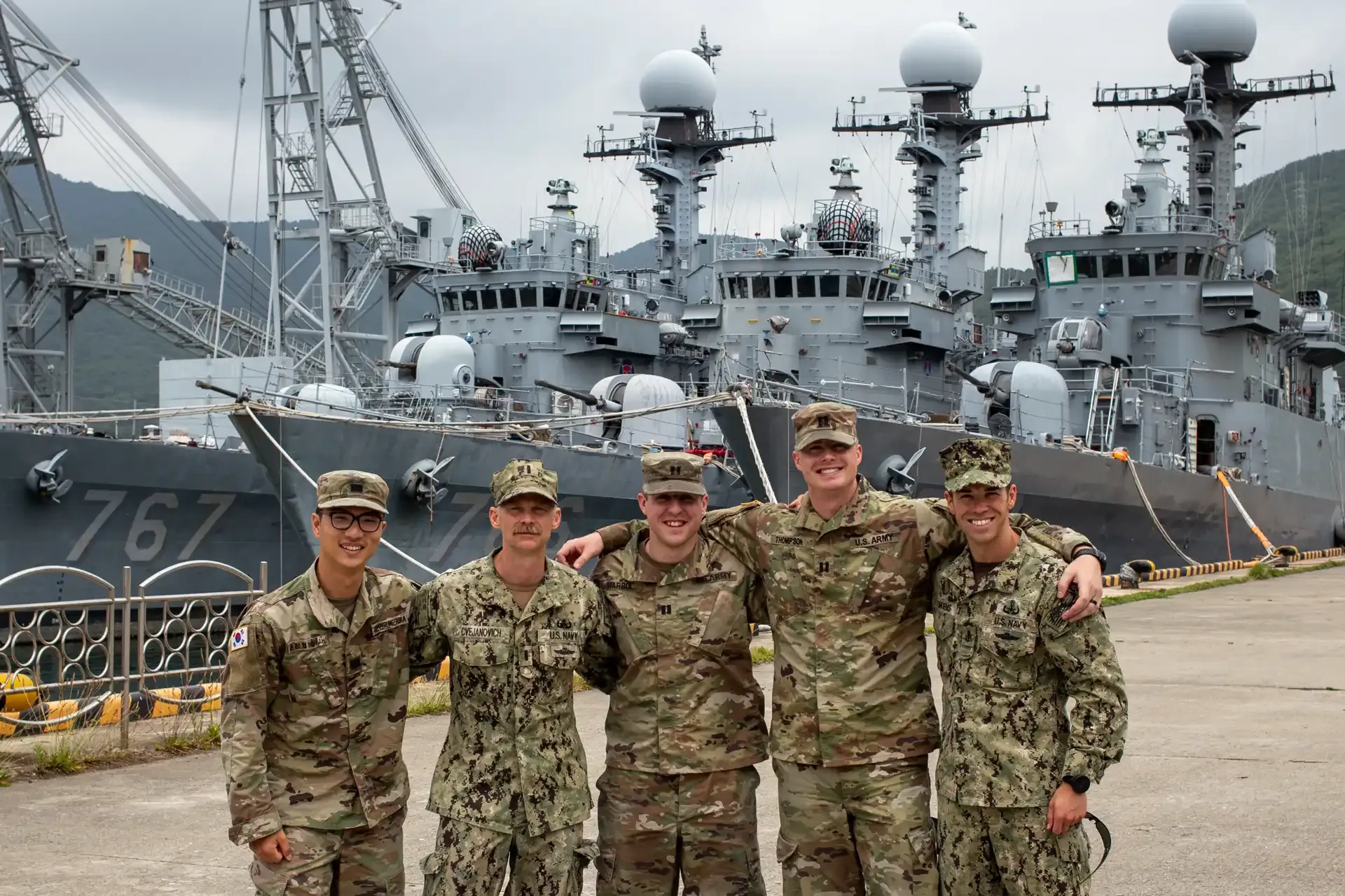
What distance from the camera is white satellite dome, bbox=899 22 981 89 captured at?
31.5 m

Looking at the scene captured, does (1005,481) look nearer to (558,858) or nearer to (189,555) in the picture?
(558,858)

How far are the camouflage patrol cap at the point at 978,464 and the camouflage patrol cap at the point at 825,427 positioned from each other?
0.95 feet

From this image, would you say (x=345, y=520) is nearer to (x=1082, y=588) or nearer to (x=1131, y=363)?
(x=1082, y=588)

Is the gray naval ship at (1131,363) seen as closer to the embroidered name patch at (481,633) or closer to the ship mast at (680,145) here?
the ship mast at (680,145)

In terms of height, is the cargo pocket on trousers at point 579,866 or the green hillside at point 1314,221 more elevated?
the green hillside at point 1314,221

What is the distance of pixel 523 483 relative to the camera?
3.95 metres

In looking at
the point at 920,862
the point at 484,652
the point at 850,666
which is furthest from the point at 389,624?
the point at 920,862

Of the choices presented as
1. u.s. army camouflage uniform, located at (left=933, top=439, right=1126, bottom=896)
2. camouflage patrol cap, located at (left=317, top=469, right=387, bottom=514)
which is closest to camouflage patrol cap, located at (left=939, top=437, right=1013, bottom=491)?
u.s. army camouflage uniform, located at (left=933, top=439, right=1126, bottom=896)

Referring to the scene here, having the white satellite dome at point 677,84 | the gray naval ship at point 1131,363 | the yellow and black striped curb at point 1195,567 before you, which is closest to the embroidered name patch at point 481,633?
the yellow and black striped curb at point 1195,567

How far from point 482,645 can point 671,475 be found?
0.67 metres

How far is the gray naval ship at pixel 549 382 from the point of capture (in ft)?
57.9

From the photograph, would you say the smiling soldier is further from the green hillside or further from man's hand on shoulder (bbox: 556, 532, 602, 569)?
the green hillside

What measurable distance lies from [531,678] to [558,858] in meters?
0.46

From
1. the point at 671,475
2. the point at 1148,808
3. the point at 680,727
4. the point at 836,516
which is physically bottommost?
the point at 1148,808
